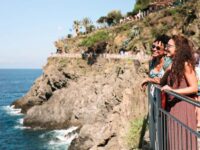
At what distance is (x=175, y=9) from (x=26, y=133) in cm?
2854

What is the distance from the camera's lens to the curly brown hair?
18.2 ft

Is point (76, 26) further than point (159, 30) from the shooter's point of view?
Yes

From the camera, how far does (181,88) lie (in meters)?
5.58

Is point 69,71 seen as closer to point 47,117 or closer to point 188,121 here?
point 47,117

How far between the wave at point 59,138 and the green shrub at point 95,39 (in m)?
30.3

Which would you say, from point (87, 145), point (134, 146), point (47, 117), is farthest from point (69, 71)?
point (134, 146)

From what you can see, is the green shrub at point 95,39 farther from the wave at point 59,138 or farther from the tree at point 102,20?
the wave at point 59,138

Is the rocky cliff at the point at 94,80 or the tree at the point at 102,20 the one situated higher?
the tree at the point at 102,20

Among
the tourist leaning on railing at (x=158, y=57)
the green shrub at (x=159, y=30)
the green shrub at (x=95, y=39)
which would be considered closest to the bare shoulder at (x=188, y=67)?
the tourist leaning on railing at (x=158, y=57)

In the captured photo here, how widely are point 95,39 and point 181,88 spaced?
2718 inches

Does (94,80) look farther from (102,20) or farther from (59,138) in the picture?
(102,20)

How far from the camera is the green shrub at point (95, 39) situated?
71863mm

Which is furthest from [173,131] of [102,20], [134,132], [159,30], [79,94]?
[102,20]

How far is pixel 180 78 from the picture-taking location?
5602 mm
